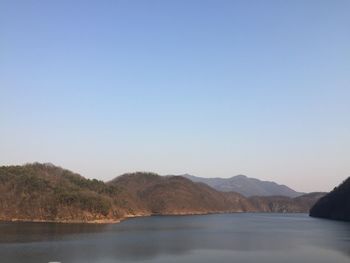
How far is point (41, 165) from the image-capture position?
198500mm

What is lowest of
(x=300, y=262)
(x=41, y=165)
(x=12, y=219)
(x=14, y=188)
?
(x=300, y=262)

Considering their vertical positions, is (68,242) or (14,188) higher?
(14,188)

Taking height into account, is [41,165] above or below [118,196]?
above

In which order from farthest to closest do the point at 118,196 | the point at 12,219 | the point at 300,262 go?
the point at 118,196
the point at 12,219
the point at 300,262

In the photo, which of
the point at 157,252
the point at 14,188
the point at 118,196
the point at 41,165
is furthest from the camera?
the point at 41,165

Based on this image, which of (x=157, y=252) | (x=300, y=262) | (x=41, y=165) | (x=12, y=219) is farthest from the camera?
(x=41, y=165)

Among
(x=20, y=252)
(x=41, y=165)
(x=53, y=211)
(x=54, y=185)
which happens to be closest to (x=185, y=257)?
(x=20, y=252)

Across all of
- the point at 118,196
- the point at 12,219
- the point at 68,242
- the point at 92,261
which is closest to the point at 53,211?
the point at 12,219

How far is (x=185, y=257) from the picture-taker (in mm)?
54312

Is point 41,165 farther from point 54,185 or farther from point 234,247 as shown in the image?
point 234,247

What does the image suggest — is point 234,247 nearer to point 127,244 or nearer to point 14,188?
point 127,244

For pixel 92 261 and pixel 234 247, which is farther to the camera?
pixel 234 247

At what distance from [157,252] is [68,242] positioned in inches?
559

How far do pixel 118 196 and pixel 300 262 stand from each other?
134364 mm
